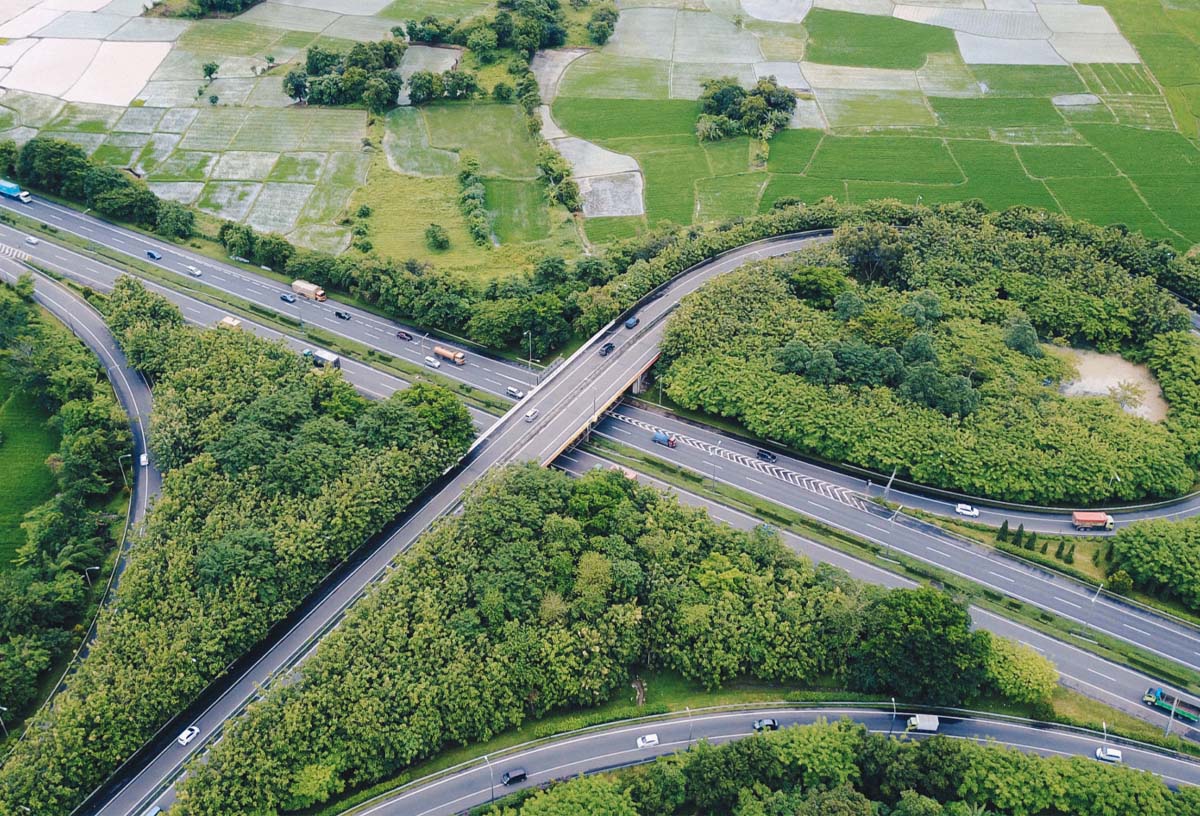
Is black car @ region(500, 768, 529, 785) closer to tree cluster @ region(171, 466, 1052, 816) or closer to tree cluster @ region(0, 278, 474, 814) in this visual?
tree cluster @ region(171, 466, 1052, 816)

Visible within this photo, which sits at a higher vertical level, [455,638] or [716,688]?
[455,638]

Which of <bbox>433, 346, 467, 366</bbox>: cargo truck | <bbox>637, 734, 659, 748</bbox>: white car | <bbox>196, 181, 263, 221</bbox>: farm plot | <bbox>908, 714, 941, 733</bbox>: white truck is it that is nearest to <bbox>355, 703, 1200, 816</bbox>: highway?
<bbox>637, 734, 659, 748</bbox>: white car

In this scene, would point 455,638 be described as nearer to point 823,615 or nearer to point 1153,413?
point 823,615

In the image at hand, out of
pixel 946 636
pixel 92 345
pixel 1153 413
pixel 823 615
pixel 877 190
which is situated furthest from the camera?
pixel 877 190

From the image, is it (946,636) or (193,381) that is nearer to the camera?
(946,636)

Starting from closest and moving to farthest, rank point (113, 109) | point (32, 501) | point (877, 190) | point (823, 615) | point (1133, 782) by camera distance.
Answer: point (1133, 782)
point (823, 615)
point (32, 501)
point (877, 190)
point (113, 109)

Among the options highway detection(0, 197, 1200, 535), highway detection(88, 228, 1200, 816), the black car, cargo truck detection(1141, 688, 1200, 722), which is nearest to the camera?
the black car

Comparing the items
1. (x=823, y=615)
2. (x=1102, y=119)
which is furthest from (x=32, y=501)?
(x=1102, y=119)
